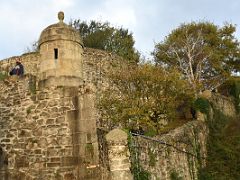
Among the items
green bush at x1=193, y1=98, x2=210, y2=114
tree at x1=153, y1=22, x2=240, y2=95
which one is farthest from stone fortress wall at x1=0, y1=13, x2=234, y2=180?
tree at x1=153, y1=22, x2=240, y2=95

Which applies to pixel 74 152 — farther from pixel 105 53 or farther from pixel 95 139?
pixel 105 53

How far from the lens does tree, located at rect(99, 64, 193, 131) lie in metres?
15.8

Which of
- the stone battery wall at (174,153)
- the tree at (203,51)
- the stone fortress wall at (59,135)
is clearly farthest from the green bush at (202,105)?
the stone fortress wall at (59,135)

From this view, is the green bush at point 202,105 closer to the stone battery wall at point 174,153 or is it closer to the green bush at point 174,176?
the stone battery wall at point 174,153

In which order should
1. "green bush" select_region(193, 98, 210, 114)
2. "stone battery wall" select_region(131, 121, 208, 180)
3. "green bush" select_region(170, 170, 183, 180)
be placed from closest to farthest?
"stone battery wall" select_region(131, 121, 208, 180) < "green bush" select_region(170, 170, 183, 180) < "green bush" select_region(193, 98, 210, 114)

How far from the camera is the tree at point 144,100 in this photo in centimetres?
1577

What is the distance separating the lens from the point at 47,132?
9.53 m

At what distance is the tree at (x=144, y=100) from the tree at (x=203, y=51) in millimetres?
9933

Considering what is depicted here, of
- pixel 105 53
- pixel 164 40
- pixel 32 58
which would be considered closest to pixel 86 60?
pixel 105 53

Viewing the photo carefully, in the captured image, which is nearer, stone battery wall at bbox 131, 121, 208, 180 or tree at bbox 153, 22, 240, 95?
stone battery wall at bbox 131, 121, 208, 180

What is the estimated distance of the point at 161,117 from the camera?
16688 millimetres

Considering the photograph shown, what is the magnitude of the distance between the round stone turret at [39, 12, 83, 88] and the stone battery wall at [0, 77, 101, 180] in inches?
12.2

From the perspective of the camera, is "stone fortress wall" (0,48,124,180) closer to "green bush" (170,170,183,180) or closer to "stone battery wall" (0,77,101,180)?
"stone battery wall" (0,77,101,180)

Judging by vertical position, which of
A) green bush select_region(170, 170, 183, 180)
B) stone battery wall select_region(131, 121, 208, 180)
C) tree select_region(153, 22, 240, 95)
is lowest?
green bush select_region(170, 170, 183, 180)
